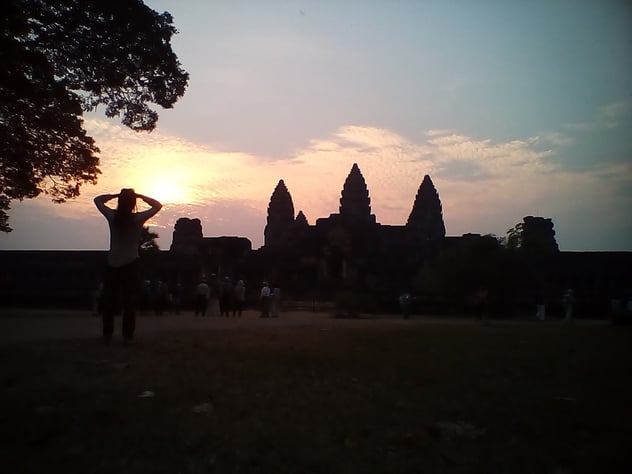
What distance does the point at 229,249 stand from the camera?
38531mm

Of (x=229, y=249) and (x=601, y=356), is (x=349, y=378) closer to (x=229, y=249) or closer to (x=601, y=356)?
(x=601, y=356)

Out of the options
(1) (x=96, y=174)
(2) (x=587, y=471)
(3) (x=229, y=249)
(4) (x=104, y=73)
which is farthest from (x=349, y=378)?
(3) (x=229, y=249)

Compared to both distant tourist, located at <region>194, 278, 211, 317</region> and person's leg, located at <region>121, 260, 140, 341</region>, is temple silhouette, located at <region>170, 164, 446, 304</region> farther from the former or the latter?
person's leg, located at <region>121, 260, 140, 341</region>

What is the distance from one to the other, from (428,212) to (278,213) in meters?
13.6

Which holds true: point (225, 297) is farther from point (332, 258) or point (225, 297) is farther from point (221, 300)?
point (332, 258)

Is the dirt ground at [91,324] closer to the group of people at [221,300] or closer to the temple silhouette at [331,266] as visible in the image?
the group of people at [221,300]

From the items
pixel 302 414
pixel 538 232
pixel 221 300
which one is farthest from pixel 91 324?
pixel 538 232

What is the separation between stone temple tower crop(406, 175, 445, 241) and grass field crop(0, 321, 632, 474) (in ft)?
161

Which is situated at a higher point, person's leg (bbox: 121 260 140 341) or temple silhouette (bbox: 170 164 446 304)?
temple silhouette (bbox: 170 164 446 304)

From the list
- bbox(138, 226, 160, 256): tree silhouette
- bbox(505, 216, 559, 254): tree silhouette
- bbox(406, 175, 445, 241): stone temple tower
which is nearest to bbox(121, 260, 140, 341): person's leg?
bbox(138, 226, 160, 256): tree silhouette

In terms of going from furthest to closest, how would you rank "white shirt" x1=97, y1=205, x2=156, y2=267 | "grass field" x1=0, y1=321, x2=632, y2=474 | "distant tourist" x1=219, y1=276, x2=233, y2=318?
"distant tourist" x1=219, y1=276, x2=233, y2=318
"white shirt" x1=97, y1=205, x2=156, y2=267
"grass field" x1=0, y1=321, x2=632, y2=474

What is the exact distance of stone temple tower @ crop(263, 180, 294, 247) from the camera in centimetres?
5859

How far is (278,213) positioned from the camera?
59.2m

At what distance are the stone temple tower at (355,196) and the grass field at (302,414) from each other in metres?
46.4
